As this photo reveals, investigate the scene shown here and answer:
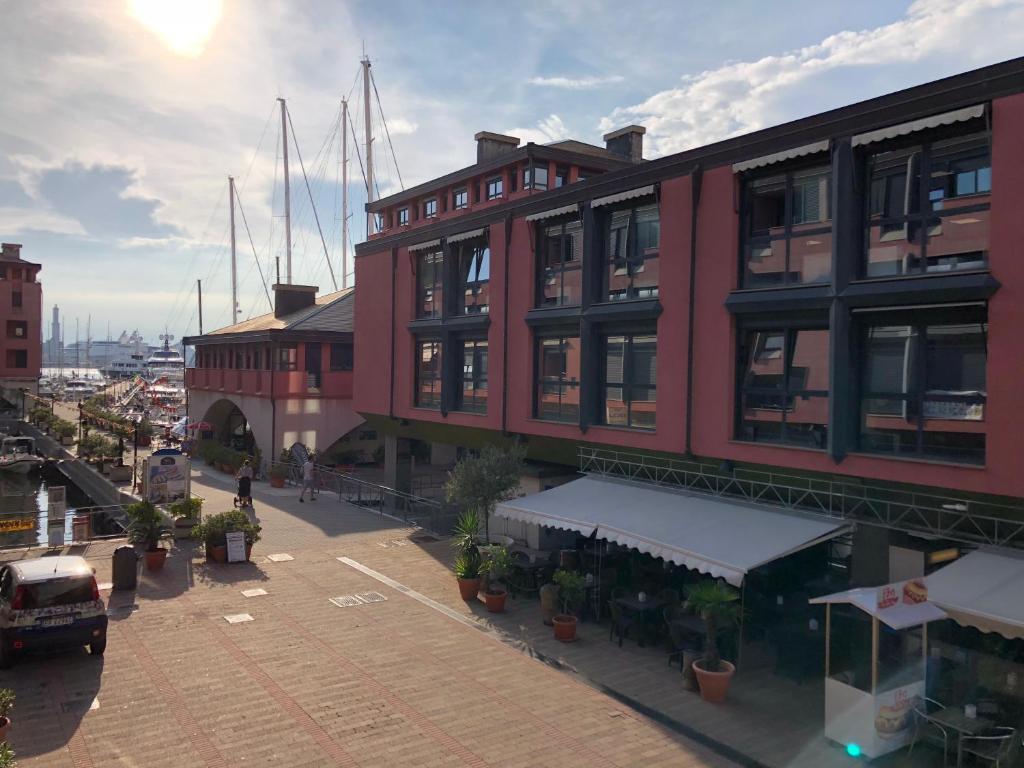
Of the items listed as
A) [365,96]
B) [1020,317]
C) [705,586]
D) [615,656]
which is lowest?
[615,656]

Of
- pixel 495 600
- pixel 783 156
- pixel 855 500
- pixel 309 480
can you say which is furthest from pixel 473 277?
pixel 855 500

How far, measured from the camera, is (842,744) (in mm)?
10445

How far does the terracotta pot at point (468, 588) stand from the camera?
1717cm

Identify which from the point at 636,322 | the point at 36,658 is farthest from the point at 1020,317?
the point at 36,658

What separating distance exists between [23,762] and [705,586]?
32.6ft

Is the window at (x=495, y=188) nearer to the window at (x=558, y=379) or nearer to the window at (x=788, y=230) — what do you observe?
the window at (x=558, y=379)

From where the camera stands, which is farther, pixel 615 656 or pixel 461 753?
pixel 615 656

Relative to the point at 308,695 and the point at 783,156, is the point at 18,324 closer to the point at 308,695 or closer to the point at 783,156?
the point at 308,695

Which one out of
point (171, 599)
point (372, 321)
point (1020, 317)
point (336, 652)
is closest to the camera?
point (1020, 317)

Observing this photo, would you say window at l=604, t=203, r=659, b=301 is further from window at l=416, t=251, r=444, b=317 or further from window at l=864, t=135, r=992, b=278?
window at l=416, t=251, r=444, b=317

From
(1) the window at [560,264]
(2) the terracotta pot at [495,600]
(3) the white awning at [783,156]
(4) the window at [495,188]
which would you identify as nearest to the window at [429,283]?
(4) the window at [495,188]

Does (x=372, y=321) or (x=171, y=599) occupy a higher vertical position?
(x=372, y=321)

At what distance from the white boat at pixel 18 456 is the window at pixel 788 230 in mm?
48094

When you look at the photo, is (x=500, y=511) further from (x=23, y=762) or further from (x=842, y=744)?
(x=23, y=762)
